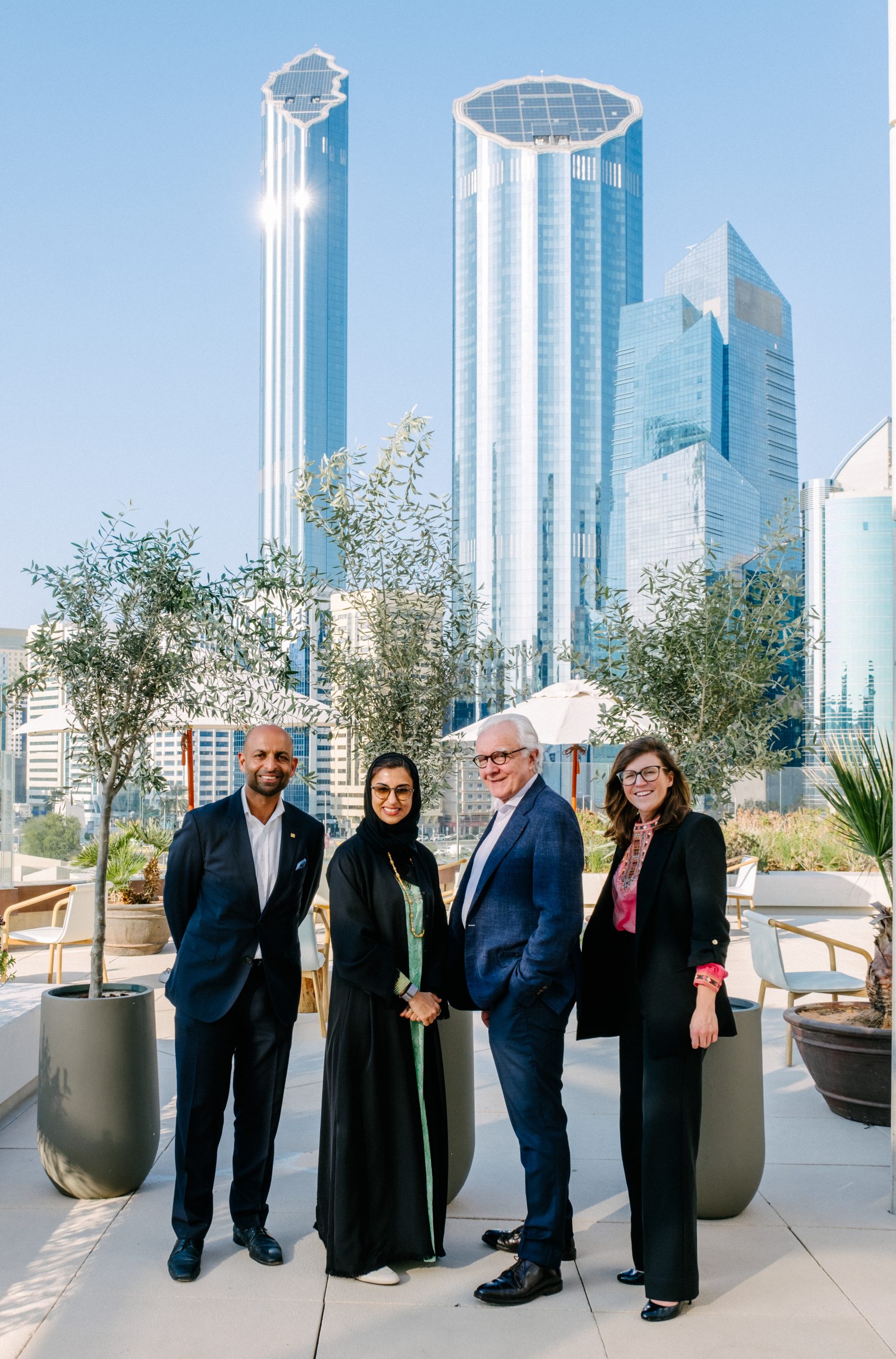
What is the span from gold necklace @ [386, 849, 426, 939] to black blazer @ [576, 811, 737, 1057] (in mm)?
562

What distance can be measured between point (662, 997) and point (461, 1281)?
1.07m

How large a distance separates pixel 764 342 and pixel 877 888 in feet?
357

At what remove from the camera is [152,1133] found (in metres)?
4.15

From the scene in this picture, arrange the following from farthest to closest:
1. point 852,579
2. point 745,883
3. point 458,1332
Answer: point 852,579 < point 745,883 < point 458,1332

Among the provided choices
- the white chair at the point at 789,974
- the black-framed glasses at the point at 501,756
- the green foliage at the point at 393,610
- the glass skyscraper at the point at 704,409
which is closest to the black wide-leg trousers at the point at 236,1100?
the black-framed glasses at the point at 501,756

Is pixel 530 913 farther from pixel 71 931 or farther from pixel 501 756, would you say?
pixel 71 931

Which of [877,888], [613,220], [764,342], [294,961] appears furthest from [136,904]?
[613,220]

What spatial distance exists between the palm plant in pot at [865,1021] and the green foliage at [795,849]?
Result: 8.33 m

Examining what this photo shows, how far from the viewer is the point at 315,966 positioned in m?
6.50

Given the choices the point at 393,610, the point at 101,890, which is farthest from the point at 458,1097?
the point at 393,610

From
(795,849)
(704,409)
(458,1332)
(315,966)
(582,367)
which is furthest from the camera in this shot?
(582,367)

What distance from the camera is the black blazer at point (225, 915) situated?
3.54 meters

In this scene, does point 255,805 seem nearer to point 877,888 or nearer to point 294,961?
point 294,961

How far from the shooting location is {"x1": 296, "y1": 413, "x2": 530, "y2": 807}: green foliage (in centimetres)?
562
